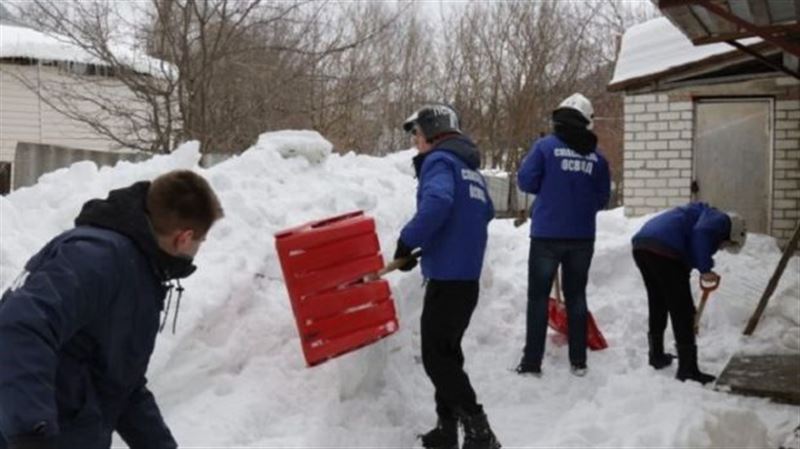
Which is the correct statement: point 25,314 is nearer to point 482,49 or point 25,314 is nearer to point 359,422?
point 359,422

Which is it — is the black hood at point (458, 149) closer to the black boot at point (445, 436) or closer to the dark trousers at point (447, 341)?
the dark trousers at point (447, 341)

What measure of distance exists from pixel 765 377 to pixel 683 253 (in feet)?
3.34

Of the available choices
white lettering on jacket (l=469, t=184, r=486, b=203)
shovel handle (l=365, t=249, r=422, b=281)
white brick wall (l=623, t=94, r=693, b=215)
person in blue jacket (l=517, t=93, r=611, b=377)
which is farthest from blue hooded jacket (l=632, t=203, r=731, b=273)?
white brick wall (l=623, t=94, r=693, b=215)

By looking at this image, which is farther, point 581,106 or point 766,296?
point 766,296

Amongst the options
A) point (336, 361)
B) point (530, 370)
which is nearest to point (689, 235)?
point (530, 370)

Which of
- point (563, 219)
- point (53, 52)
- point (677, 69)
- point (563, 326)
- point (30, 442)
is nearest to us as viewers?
point (30, 442)

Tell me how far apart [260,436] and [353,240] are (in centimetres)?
115

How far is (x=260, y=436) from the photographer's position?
481cm

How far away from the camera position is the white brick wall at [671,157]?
10195 mm

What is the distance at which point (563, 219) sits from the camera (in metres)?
6.01

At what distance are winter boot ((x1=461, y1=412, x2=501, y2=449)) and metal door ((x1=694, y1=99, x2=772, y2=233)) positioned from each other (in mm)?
6706

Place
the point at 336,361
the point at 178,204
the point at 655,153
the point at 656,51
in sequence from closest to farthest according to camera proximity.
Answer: the point at 178,204 < the point at 336,361 < the point at 656,51 < the point at 655,153

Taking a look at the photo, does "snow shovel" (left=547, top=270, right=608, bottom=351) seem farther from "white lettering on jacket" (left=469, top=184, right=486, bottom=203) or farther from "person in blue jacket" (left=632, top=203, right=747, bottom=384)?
"white lettering on jacket" (left=469, top=184, right=486, bottom=203)

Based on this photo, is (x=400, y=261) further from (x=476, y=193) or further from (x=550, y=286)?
(x=550, y=286)
